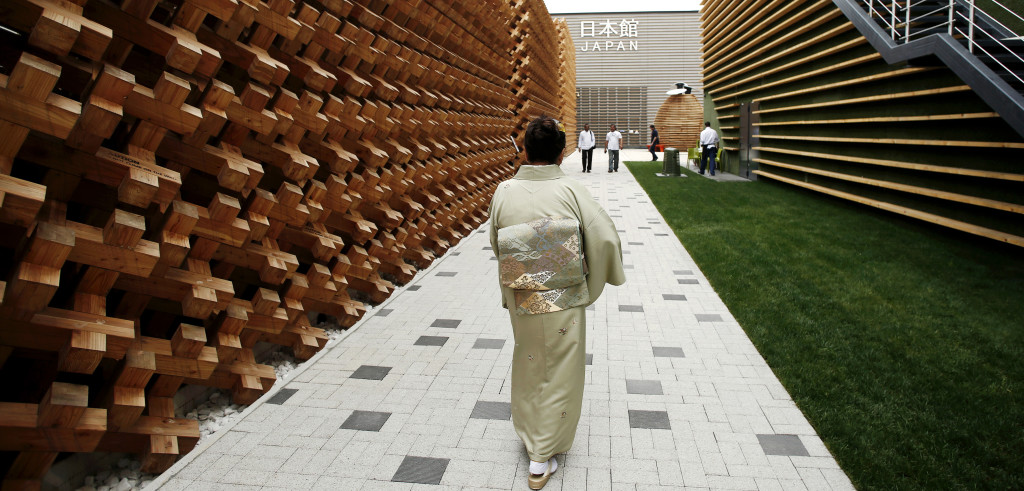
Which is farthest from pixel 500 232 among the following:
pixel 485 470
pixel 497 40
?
pixel 497 40

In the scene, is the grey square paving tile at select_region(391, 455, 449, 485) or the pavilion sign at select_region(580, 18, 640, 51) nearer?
the grey square paving tile at select_region(391, 455, 449, 485)

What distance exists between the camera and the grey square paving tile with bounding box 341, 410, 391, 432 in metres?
2.62

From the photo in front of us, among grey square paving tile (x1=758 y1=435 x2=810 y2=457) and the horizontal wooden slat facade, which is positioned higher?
the horizontal wooden slat facade

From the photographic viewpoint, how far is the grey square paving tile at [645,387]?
2.96 m

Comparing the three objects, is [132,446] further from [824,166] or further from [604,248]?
[824,166]

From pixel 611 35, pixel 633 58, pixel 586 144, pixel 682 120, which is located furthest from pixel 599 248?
pixel 633 58

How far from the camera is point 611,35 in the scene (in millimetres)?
28297

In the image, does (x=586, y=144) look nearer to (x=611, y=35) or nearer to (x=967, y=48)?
(x=967, y=48)

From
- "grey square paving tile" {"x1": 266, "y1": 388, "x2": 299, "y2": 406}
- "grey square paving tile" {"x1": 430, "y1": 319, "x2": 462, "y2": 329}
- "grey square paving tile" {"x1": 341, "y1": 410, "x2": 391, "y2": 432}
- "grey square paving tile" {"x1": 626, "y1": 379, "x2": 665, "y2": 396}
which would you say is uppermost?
"grey square paving tile" {"x1": 430, "y1": 319, "x2": 462, "y2": 329}

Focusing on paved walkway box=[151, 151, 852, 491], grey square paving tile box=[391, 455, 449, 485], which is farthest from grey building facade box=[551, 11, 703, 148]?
grey square paving tile box=[391, 455, 449, 485]

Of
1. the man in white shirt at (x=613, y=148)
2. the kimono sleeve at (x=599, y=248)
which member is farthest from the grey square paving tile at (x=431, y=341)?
the man in white shirt at (x=613, y=148)

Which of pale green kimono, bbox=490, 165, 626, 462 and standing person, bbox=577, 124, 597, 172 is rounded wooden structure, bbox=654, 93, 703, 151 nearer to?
standing person, bbox=577, 124, 597, 172

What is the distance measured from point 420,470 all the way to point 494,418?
1.62 ft

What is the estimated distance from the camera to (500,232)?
215 cm
